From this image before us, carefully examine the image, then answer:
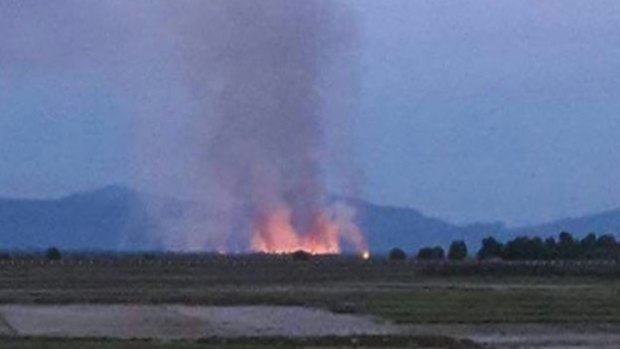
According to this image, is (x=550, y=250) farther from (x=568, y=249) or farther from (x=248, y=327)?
(x=248, y=327)

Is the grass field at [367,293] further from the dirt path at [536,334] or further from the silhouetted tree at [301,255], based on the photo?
the silhouetted tree at [301,255]

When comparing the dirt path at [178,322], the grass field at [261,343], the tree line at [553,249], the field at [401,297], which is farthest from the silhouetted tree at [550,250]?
the grass field at [261,343]

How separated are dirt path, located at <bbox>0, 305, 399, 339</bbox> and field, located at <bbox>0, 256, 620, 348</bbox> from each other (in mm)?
1695

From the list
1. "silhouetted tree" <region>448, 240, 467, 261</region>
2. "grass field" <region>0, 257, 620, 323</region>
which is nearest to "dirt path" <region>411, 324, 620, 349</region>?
"grass field" <region>0, 257, 620, 323</region>

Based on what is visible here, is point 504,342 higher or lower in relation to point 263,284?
lower

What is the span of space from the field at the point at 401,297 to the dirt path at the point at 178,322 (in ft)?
5.56

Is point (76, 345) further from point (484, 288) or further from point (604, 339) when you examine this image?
point (484, 288)

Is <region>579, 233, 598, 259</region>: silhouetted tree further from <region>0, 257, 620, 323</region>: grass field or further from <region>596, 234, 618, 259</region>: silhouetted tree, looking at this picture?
<region>0, 257, 620, 323</region>: grass field

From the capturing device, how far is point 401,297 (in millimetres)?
63656

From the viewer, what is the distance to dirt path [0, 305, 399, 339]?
42750 mm

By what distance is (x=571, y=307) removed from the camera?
184 feet

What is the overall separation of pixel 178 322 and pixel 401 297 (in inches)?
724


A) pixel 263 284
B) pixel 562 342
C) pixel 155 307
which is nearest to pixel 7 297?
pixel 155 307

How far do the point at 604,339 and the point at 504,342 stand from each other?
3.34 m
